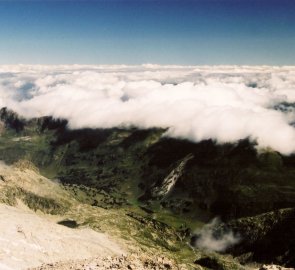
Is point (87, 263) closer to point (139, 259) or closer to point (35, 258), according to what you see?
point (139, 259)

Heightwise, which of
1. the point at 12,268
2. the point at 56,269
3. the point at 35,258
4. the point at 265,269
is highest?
the point at 56,269

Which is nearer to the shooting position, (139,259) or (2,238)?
(139,259)

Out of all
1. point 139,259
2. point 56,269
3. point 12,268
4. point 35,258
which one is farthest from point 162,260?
point 35,258

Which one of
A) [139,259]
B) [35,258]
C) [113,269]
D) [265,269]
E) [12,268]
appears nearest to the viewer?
[113,269]

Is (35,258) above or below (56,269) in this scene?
below

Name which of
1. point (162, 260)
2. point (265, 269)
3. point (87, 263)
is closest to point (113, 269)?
point (87, 263)

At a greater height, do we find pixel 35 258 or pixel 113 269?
pixel 113 269

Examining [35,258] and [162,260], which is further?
[35,258]

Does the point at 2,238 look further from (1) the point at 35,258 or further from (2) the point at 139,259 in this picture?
(2) the point at 139,259

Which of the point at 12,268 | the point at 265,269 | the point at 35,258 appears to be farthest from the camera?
the point at 35,258

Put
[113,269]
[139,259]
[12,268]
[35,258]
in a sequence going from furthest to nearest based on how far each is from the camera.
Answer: [35,258], [12,268], [139,259], [113,269]
